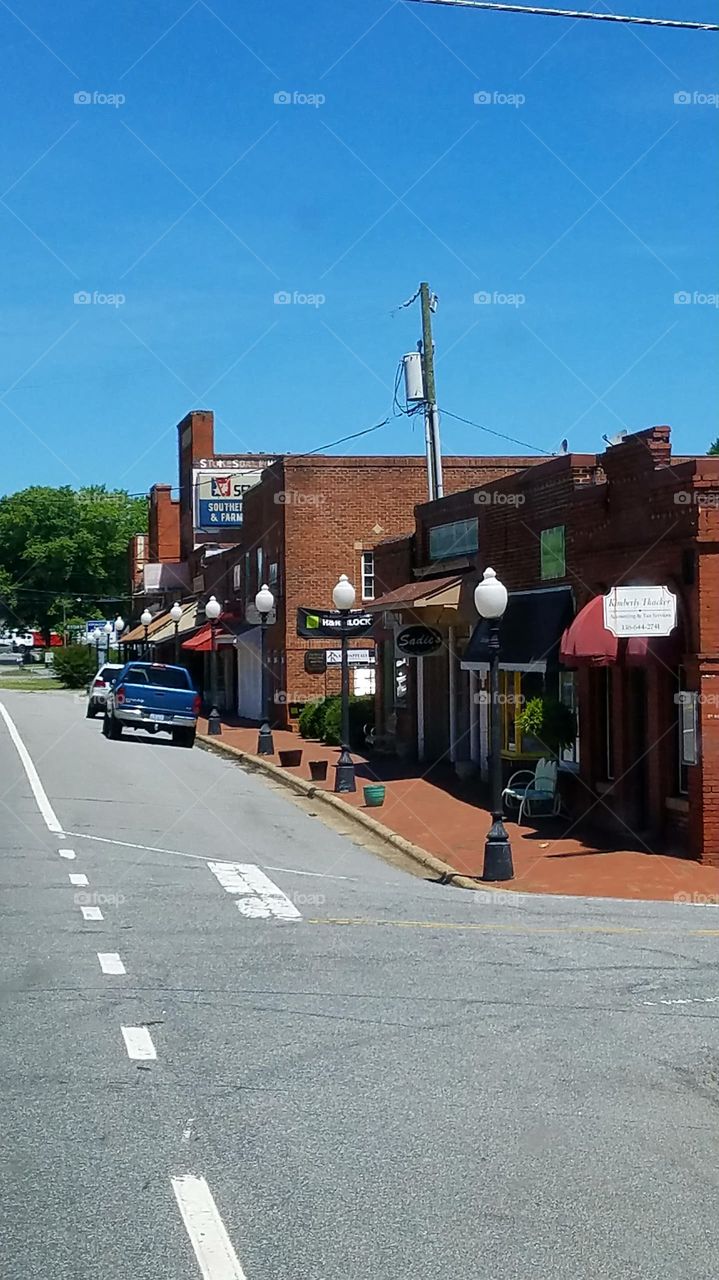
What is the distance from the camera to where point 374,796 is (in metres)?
22.5

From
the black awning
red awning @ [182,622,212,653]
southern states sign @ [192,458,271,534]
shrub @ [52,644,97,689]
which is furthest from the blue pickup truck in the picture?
shrub @ [52,644,97,689]

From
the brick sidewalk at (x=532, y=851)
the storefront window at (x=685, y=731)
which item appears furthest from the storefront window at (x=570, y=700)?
the storefront window at (x=685, y=731)

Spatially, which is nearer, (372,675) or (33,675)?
(372,675)

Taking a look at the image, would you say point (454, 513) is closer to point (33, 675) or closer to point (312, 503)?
point (312, 503)

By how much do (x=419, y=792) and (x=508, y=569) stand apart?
4.10m

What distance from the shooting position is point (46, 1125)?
21.2 ft

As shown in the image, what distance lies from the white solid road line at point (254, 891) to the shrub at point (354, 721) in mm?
17474

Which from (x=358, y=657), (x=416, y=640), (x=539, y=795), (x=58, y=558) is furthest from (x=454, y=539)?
(x=58, y=558)

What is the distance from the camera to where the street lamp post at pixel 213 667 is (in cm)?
3897

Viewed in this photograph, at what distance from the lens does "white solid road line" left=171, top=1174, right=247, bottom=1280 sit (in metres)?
4.92

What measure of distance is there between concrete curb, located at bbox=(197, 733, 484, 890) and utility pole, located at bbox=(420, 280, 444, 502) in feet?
22.3

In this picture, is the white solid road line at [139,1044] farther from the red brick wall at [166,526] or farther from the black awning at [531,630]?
the red brick wall at [166,526]

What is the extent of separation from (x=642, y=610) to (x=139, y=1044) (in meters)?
10.1

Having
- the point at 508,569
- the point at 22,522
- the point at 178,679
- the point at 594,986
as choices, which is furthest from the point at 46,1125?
the point at 22,522
